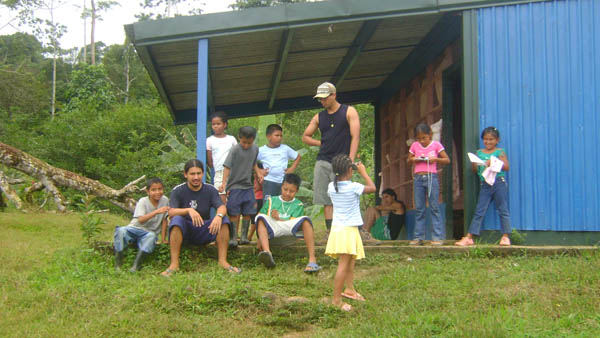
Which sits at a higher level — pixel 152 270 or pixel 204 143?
pixel 204 143

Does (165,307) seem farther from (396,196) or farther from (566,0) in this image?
(396,196)

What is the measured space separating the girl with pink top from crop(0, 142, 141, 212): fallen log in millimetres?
5224

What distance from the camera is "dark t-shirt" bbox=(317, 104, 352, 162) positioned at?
6.55 metres

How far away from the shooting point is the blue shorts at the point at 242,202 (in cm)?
687

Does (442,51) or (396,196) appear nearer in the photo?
(442,51)

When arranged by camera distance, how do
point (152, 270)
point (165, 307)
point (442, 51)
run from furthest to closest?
point (442, 51), point (152, 270), point (165, 307)

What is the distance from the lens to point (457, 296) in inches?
201

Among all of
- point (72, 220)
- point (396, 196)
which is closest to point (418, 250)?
point (396, 196)

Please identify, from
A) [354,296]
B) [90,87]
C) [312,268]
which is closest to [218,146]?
[312,268]

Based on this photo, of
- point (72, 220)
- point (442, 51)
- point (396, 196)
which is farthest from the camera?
point (72, 220)

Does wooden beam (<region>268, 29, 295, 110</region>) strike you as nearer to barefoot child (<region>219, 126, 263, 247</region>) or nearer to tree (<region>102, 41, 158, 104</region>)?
barefoot child (<region>219, 126, 263, 247</region>)

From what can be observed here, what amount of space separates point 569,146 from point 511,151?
0.64 meters

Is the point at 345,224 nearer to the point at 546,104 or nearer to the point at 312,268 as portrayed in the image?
the point at 312,268

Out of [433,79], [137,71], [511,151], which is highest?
[137,71]
